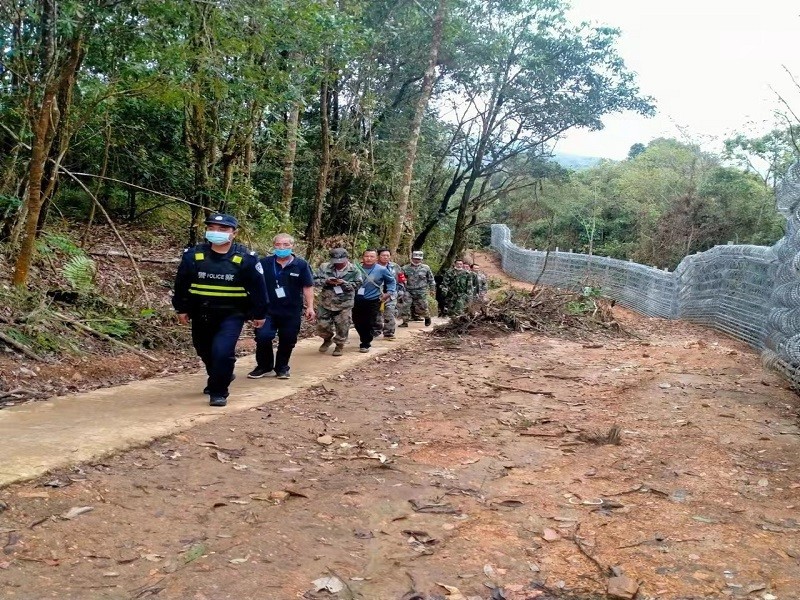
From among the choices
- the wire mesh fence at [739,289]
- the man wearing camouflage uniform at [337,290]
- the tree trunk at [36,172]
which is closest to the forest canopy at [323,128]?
the tree trunk at [36,172]

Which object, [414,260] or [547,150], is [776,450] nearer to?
[414,260]

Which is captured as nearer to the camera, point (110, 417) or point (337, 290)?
point (110, 417)

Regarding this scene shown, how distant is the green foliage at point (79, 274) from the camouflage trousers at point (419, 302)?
6574mm

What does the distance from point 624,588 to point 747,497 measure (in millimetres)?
1596

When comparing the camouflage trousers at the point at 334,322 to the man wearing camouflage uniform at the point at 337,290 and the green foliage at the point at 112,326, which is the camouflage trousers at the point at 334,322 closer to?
the man wearing camouflage uniform at the point at 337,290

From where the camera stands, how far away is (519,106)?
960 inches

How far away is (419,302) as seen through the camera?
1390 centimetres

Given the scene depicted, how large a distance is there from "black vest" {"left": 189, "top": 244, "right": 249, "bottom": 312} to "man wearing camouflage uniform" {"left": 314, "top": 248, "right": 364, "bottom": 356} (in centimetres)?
301

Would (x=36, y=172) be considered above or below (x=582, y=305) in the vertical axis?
above

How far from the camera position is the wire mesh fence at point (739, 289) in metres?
7.98

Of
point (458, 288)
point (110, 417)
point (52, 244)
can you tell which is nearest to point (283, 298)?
point (110, 417)

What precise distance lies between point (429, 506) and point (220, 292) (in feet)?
9.13

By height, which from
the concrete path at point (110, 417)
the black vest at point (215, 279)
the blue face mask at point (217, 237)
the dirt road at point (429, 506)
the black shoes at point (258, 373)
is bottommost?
the black shoes at point (258, 373)

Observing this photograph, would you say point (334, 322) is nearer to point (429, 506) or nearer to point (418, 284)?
point (418, 284)
